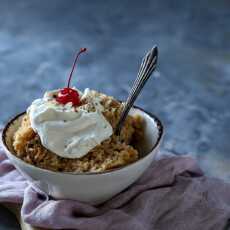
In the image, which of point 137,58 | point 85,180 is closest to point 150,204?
point 85,180

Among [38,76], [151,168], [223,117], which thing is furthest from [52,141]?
[38,76]

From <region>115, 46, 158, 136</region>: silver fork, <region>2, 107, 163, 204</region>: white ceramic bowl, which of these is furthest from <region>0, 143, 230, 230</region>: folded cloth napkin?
<region>115, 46, 158, 136</region>: silver fork

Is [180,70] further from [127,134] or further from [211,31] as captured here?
[127,134]

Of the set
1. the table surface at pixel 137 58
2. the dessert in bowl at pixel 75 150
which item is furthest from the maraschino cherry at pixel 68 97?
the table surface at pixel 137 58

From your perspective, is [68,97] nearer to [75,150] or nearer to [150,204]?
[75,150]

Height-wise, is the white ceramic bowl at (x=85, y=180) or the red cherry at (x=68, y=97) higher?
the red cherry at (x=68, y=97)

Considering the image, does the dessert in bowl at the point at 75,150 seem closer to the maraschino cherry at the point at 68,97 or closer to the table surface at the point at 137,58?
the maraschino cherry at the point at 68,97

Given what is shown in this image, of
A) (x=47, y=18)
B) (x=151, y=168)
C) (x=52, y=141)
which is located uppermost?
(x=52, y=141)
